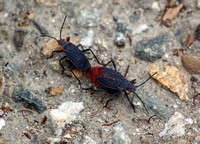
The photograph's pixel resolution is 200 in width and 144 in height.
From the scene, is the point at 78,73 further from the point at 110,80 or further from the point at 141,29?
the point at 141,29

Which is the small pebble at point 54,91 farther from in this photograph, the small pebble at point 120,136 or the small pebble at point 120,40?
the small pebble at point 120,40

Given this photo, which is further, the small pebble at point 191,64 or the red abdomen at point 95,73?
the small pebble at point 191,64

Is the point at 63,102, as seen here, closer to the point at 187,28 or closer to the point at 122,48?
the point at 122,48

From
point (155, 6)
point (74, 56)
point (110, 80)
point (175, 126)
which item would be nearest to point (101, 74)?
point (110, 80)

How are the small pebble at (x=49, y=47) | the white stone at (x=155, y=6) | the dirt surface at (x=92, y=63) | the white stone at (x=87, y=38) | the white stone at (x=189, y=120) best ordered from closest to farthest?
the dirt surface at (x=92, y=63)
the white stone at (x=189, y=120)
the small pebble at (x=49, y=47)
the white stone at (x=87, y=38)
the white stone at (x=155, y=6)

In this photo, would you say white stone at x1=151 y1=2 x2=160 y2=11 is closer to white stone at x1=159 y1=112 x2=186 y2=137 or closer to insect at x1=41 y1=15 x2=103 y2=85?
insect at x1=41 y1=15 x2=103 y2=85

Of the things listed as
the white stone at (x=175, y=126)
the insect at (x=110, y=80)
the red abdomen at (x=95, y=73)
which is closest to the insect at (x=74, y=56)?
the red abdomen at (x=95, y=73)

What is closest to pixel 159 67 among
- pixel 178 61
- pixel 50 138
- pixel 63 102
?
pixel 178 61
